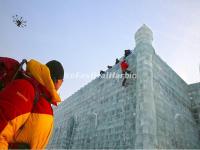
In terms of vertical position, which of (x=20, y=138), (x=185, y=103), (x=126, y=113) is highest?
(x=185, y=103)

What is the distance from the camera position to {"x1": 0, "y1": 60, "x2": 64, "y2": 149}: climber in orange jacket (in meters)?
1.16

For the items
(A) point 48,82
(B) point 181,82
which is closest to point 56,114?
(B) point 181,82

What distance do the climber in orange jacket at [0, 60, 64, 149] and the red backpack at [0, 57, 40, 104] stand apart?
4 centimetres

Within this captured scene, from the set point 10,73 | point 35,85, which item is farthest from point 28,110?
point 10,73

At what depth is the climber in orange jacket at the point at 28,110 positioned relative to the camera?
45.8 inches

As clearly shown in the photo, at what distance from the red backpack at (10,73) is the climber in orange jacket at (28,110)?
4cm

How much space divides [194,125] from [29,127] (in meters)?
11.1

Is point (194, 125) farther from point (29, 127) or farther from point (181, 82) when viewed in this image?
point (29, 127)

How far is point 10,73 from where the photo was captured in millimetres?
1418

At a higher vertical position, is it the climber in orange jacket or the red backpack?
the red backpack

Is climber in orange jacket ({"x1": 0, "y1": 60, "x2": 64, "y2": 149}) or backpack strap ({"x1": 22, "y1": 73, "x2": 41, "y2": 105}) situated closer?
climber in orange jacket ({"x1": 0, "y1": 60, "x2": 64, "y2": 149})

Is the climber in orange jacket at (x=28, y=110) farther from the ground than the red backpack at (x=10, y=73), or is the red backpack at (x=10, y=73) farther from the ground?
the red backpack at (x=10, y=73)

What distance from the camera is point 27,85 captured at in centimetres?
131

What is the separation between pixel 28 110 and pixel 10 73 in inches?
12.6
